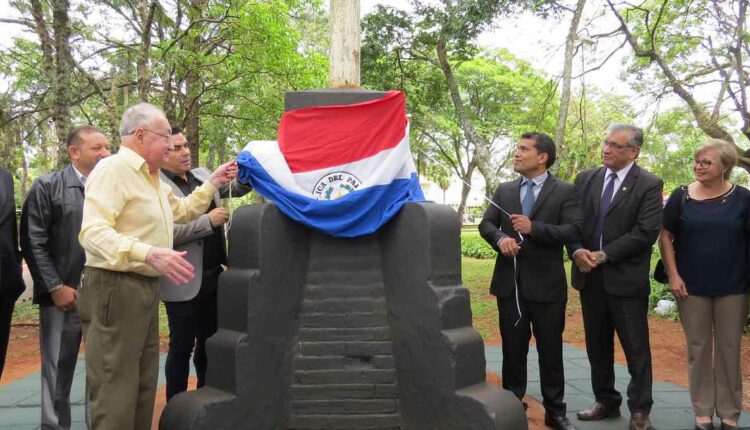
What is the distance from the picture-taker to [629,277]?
149 inches

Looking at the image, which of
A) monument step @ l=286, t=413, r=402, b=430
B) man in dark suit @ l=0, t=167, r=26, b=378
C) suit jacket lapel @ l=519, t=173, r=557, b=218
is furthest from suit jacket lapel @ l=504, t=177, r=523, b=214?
man in dark suit @ l=0, t=167, r=26, b=378

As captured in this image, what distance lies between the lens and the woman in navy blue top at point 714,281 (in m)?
3.73

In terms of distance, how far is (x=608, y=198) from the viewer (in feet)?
13.0

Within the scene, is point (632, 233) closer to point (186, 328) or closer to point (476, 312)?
point (186, 328)

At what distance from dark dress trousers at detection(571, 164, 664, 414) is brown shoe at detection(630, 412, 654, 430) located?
3 cm

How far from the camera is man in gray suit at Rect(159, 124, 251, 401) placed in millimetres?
3498

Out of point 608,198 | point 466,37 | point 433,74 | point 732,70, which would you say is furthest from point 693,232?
point 433,74

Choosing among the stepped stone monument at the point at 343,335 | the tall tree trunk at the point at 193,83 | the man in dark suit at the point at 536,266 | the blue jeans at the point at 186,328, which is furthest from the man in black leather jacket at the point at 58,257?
the tall tree trunk at the point at 193,83

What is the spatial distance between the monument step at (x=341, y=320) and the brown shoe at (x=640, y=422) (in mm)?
1808

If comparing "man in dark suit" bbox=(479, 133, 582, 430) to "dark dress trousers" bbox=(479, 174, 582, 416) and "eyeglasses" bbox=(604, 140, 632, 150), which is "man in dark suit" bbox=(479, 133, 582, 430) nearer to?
"dark dress trousers" bbox=(479, 174, 582, 416)

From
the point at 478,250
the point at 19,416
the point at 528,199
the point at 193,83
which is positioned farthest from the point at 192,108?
the point at 478,250

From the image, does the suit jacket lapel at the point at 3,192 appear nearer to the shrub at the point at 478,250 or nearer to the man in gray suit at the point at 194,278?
the man in gray suit at the point at 194,278

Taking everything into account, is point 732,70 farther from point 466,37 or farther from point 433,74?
point 433,74

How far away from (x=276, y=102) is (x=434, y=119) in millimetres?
8459
